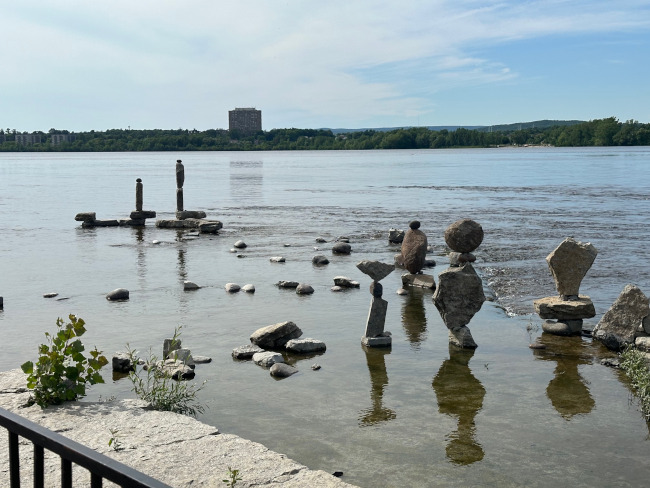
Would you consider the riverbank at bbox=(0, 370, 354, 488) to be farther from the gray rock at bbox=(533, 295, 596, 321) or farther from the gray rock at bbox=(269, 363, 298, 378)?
the gray rock at bbox=(533, 295, 596, 321)

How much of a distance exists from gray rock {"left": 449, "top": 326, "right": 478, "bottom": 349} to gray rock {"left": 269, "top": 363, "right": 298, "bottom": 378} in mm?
3054

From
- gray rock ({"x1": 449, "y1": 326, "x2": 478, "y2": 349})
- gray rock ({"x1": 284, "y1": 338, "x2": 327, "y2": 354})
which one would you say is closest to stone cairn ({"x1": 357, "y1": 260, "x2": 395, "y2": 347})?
gray rock ({"x1": 284, "y1": 338, "x2": 327, "y2": 354})

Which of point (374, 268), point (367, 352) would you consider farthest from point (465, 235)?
point (367, 352)

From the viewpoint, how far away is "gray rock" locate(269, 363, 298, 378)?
10.6 m

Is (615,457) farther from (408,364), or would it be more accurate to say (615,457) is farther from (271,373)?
(271,373)

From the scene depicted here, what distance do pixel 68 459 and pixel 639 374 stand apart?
8.70 metres

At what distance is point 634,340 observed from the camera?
11.7 m

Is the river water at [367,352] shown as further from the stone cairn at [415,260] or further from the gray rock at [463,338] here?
the stone cairn at [415,260]

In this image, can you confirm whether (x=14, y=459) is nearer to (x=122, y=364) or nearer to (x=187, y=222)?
(x=122, y=364)

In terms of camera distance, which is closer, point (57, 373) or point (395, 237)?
point (57, 373)

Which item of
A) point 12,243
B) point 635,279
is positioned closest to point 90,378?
point 635,279

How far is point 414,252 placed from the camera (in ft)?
58.5

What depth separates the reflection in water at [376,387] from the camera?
8.85m

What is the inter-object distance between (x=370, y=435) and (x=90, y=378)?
11.1 feet
